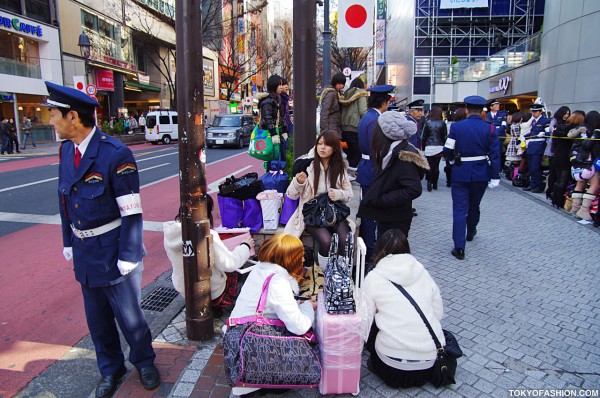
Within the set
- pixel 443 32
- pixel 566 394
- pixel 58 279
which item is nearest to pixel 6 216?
pixel 58 279

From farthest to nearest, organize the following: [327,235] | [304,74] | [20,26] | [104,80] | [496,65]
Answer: [104,80] → [496,65] → [20,26] → [304,74] → [327,235]

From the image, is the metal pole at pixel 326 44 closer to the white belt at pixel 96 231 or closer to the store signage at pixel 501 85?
the white belt at pixel 96 231

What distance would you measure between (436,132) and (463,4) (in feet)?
109

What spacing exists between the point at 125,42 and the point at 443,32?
2723 cm

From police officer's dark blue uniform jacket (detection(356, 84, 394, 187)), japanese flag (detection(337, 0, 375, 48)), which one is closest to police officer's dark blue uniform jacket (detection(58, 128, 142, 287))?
police officer's dark blue uniform jacket (detection(356, 84, 394, 187))

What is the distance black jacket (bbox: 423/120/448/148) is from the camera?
10156 millimetres

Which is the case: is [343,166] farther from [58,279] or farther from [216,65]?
[216,65]

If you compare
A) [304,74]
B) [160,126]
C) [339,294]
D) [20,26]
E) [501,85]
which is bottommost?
[339,294]

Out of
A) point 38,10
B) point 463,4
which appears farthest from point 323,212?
point 463,4

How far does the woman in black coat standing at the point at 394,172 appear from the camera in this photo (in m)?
4.07

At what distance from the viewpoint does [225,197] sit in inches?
192

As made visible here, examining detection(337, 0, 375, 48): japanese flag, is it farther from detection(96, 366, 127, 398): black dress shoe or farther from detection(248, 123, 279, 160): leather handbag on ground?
detection(96, 366, 127, 398): black dress shoe

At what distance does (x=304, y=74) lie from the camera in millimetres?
6020

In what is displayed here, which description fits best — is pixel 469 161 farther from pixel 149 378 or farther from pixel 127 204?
pixel 149 378
